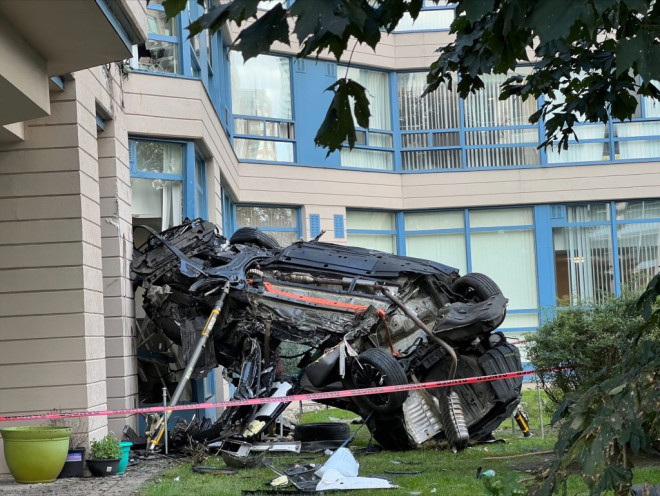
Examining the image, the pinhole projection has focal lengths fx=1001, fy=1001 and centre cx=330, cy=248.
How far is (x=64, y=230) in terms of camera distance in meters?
10.8

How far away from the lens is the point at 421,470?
10.5 meters

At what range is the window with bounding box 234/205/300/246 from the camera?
22.9 metres

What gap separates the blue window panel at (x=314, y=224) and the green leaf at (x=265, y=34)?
19974 millimetres

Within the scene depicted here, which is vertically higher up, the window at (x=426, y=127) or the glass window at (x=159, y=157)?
the window at (x=426, y=127)

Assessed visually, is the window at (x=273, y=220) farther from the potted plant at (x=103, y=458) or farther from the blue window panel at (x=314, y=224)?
the potted plant at (x=103, y=458)

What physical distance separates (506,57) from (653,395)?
152cm

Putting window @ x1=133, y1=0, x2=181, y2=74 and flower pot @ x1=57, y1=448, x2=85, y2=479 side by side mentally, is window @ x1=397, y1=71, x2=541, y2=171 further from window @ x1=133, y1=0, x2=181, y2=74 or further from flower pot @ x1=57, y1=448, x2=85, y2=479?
flower pot @ x1=57, y1=448, x2=85, y2=479

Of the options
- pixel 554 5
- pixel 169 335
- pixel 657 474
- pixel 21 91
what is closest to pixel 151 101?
pixel 169 335

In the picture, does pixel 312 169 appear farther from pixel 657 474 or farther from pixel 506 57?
pixel 506 57

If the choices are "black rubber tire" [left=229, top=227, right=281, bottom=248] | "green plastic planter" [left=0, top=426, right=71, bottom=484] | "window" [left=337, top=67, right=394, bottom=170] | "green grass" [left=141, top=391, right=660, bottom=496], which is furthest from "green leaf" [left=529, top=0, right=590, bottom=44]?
"window" [left=337, top=67, right=394, bottom=170]

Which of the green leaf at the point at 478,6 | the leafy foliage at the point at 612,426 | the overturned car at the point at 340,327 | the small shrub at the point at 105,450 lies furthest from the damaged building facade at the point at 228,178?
the leafy foliage at the point at 612,426

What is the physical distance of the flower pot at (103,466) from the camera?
10562 millimetres

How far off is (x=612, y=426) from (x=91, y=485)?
24.0 feet

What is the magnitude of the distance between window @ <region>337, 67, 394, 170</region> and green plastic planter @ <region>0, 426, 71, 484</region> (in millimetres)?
15076
